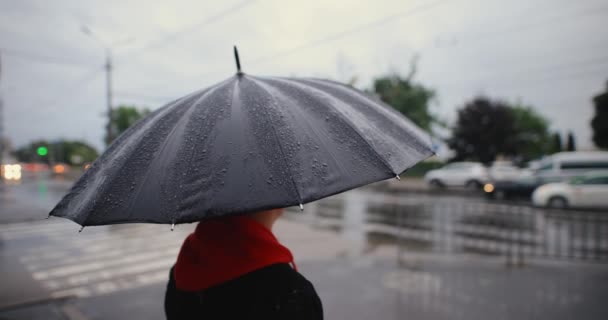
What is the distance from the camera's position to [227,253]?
1.18 m

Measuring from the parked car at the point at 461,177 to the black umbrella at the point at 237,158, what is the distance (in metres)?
23.7

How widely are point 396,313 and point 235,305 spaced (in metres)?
3.04

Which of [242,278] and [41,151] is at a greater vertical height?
[41,151]

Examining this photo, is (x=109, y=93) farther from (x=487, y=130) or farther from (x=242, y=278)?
(x=487, y=130)

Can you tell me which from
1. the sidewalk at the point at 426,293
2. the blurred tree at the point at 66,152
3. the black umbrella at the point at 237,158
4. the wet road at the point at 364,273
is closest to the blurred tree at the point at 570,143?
the wet road at the point at 364,273

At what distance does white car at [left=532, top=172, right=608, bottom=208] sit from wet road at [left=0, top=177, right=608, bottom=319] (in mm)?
5222

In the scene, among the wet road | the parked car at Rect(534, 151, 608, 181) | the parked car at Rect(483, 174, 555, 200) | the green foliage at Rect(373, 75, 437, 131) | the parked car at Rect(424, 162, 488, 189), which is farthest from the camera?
the green foliage at Rect(373, 75, 437, 131)

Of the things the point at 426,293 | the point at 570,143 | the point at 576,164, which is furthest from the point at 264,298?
the point at 570,143

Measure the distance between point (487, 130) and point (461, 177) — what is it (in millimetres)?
13933

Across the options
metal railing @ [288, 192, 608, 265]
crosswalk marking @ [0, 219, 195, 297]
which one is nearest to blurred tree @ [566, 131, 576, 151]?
metal railing @ [288, 192, 608, 265]

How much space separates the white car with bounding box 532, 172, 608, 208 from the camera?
13000 millimetres

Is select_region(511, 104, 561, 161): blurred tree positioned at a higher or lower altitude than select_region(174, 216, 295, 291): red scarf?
higher

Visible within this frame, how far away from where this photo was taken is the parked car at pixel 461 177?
922 inches

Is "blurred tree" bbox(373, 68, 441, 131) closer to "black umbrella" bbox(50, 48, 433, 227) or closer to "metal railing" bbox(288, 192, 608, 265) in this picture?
"metal railing" bbox(288, 192, 608, 265)
